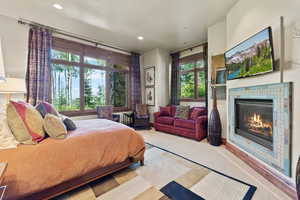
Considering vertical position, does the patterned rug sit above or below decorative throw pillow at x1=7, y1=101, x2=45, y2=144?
below

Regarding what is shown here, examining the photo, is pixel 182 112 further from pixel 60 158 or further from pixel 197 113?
pixel 60 158

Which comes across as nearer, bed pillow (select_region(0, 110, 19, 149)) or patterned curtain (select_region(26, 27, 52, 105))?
bed pillow (select_region(0, 110, 19, 149))

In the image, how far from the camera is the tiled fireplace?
5.16 feet

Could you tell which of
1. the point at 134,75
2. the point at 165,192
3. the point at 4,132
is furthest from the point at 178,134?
the point at 4,132

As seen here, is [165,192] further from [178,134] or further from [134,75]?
[134,75]

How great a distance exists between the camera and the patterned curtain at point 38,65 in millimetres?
3094

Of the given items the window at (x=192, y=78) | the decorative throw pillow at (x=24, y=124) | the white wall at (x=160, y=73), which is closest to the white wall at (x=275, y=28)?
the window at (x=192, y=78)

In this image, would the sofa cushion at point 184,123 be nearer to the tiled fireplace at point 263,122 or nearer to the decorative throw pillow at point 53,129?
the tiled fireplace at point 263,122

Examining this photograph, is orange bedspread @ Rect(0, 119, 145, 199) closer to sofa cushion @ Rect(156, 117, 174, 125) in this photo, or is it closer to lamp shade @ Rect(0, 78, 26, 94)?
lamp shade @ Rect(0, 78, 26, 94)

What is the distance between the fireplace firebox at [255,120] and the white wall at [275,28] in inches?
12.7

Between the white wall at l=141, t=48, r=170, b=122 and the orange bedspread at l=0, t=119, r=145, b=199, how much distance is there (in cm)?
316

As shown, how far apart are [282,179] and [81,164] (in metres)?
2.37

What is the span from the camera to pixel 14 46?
2961mm

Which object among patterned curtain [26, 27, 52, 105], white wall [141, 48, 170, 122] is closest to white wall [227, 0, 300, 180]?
white wall [141, 48, 170, 122]
